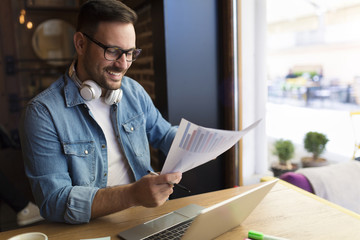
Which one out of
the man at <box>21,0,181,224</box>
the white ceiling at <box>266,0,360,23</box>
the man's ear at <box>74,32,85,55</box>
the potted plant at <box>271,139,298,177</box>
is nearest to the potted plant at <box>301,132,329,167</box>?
the potted plant at <box>271,139,298,177</box>

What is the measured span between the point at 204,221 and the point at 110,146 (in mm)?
728

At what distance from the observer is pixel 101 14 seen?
1310 mm

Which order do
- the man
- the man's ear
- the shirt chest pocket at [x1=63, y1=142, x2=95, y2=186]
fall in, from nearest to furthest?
the man → the shirt chest pocket at [x1=63, y1=142, x2=95, y2=186] → the man's ear

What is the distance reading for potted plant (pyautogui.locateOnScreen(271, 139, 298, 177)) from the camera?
2497mm

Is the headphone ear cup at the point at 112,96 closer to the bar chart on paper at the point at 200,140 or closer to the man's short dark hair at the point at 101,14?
the man's short dark hair at the point at 101,14

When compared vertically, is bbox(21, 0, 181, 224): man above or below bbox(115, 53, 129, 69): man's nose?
below

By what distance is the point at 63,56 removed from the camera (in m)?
3.85

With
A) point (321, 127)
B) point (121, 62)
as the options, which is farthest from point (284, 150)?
point (121, 62)

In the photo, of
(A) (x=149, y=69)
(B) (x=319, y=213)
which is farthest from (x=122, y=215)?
(A) (x=149, y=69)

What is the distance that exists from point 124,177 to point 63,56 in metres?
2.81

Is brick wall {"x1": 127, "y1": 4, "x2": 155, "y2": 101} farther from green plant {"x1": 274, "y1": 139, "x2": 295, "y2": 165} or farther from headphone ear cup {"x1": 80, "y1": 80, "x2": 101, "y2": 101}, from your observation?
headphone ear cup {"x1": 80, "y1": 80, "x2": 101, "y2": 101}

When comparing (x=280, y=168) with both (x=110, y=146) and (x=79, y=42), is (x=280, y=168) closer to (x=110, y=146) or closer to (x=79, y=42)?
(x=110, y=146)

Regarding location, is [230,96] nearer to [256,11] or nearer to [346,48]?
[256,11]

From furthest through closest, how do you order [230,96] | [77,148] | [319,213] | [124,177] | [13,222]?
[13,222], [230,96], [124,177], [77,148], [319,213]
